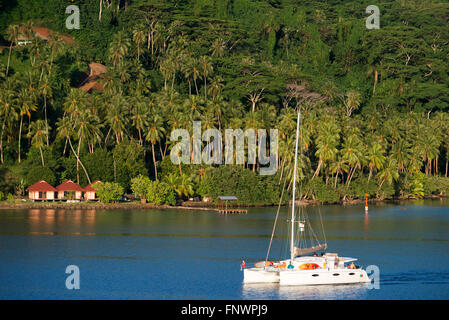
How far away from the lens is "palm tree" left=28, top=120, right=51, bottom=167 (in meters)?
120

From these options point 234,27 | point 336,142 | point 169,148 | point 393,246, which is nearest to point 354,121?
point 336,142

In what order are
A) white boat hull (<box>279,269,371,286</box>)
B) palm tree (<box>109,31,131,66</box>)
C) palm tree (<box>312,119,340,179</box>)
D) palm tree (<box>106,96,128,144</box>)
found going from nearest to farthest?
1. white boat hull (<box>279,269,371,286</box>)
2. palm tree (<box>106,96,128,144</box>)
3. palm tree (<box>312,119,340,179</box>)
4. palm tree (<box>109,31,131,66</box>)

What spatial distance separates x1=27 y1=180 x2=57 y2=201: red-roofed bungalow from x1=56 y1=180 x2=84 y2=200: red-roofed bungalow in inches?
54.2

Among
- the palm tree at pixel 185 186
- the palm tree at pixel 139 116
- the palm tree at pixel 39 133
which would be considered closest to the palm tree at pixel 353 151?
the palm tree at pixel 185 186

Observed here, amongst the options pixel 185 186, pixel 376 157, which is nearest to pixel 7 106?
pixel 185 186

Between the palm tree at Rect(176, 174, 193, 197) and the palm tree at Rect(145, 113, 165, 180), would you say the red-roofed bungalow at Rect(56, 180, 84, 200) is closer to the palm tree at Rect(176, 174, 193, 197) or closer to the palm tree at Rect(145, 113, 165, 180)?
the palm tree at Rect(145, 113, 165, 180)

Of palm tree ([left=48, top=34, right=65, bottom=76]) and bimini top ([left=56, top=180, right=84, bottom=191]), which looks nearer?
bimini top ([left=56, top=180, right=84, bottom=191])

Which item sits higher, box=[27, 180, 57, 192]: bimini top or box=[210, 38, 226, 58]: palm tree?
box=[210, 38, 226, 58]: palm tree

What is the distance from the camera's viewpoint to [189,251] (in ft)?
255

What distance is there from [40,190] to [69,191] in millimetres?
5010

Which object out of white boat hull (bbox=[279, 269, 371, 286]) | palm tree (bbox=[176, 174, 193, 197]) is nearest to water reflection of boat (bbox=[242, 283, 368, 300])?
white boat hull (bbox=[279, 269, 371, 286])

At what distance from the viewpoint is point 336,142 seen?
131250 mm

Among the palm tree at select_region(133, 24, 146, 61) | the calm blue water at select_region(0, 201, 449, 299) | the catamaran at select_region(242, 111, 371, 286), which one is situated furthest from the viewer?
the palm tree at select_region(133, 24, 146, 61)

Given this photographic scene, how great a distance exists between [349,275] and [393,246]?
26525 mm
